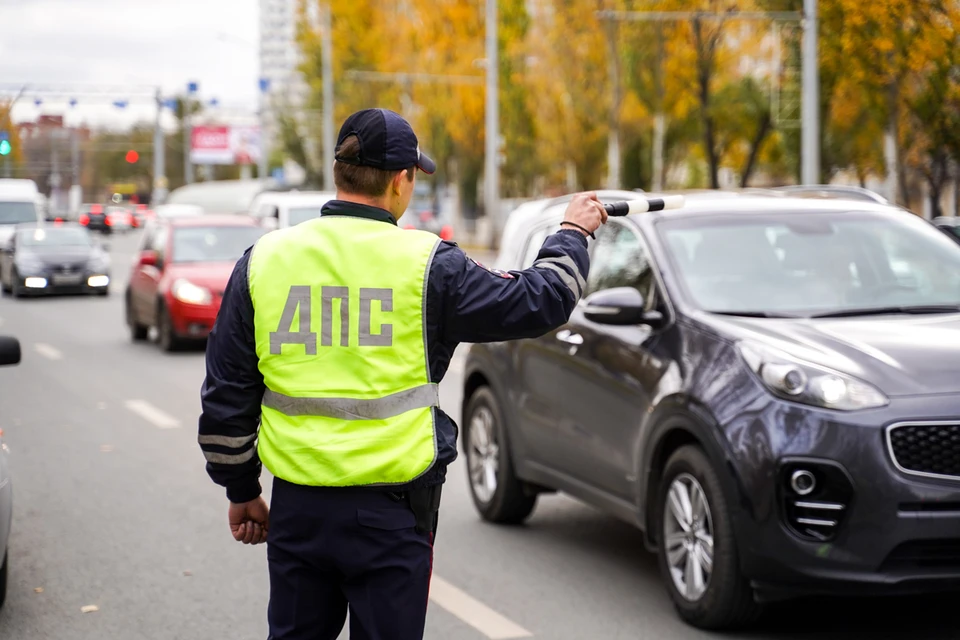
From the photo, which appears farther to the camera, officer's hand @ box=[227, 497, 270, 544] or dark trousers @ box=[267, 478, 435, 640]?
officer's hand @ box=[227, 497, 270, 544]

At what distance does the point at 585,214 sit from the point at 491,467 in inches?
165

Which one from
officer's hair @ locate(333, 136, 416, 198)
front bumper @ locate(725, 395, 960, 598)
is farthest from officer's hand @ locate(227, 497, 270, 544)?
front bumper @ locate(725, 395, 960, 598)

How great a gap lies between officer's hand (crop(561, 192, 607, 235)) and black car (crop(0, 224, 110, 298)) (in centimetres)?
2630

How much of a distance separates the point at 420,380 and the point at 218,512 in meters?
5.15

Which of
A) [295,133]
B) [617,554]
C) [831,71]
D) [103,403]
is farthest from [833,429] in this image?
[295,133]

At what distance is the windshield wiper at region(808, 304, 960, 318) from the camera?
6.10m

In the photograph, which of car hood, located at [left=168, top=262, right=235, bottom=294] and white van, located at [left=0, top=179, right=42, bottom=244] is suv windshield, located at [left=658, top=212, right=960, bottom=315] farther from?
white van, located at [left=0, top=179, right=42, bottom=244]

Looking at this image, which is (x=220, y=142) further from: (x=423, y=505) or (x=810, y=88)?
(x=423, y=505)

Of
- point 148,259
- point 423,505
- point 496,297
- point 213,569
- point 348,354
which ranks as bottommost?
point 213,569

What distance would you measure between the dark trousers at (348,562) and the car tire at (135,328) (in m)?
16.7

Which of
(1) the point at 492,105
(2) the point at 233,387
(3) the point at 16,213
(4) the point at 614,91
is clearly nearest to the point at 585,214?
(2) the point at 233,387

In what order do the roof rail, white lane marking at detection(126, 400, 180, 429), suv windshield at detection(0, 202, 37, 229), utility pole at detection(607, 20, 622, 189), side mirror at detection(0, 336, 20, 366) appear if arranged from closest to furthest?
side mirror at detection(0, 336, 20, 366) → the roof rail → white lane marking at detection(126, 400, 180, 429) → suv windshield at detection(0, 202, 37, 229) → utility pole at detection(607, 20, 622, 189)

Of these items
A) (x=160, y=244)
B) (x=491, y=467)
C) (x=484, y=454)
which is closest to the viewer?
(x=491, y=467)

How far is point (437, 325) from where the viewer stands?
3516mm
